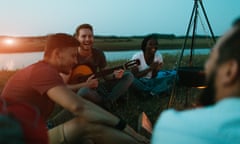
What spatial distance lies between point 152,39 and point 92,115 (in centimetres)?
387

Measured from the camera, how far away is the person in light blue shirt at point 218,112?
1106 millimetres

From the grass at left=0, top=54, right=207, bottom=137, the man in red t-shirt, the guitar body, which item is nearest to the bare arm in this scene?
the guitar body

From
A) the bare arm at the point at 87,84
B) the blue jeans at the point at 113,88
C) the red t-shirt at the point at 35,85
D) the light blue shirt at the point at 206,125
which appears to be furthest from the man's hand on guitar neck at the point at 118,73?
the light blue shirt at the point at 206,125

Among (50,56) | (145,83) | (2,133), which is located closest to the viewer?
(2,133)

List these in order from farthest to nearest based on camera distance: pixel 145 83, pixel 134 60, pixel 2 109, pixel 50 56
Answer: pixel 145 83
pixel 134 60
pixel 50 56
pixel 2 109

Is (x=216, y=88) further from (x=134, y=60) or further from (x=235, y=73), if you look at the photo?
(x=134, y=60)

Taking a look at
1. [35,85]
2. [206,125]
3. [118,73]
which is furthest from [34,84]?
[118,73]

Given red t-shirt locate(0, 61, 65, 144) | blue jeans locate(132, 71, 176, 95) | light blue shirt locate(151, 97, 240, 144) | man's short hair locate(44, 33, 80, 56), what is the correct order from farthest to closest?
1. blue jeans locate(132, 71, 176, 95)
2. man's short hair locate(44, 33, 80, 56)
3. red t-shirt locate(0, 61, 65, 144)
4. light blue shirt locate(151, 97, 240, 144)

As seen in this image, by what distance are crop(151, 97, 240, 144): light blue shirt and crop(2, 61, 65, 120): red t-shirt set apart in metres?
1.98

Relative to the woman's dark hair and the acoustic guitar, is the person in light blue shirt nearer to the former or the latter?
the acoustic guitar

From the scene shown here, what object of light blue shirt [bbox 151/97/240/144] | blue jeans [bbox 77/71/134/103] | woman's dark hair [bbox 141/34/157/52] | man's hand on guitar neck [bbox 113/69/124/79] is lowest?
blue jeans [bbox 77/71/134/103]

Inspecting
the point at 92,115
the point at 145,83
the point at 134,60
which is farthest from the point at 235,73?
the point at 145,83

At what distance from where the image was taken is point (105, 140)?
350 centimetres

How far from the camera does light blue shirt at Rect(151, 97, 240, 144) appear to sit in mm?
1102
